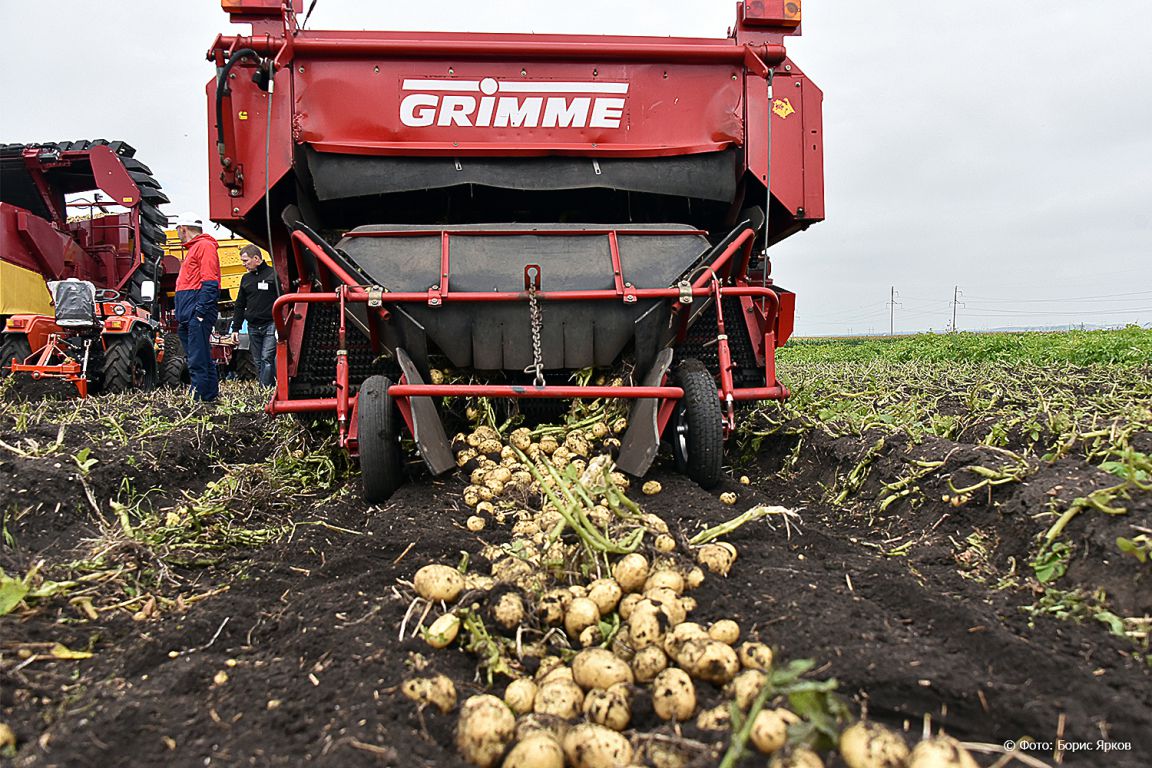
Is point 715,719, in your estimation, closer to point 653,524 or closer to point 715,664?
point 715,664

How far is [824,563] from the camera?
2725mm

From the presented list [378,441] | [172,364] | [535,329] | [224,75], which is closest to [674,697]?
[378,441]

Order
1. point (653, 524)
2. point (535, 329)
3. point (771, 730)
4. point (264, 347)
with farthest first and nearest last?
point (264, 347), point (535, 329), point (653, 524), point (771, 730)

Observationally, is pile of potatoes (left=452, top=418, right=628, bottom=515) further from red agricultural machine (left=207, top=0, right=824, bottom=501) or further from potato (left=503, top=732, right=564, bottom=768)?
potato (left=503, top=732, right=564, bottom=768)

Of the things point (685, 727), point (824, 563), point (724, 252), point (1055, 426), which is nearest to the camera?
point (685, 727)

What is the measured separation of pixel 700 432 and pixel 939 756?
2354 millimetres

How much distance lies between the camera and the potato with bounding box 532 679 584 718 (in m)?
1.80

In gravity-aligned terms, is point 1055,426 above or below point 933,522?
above

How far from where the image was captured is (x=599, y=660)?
6.22 feet

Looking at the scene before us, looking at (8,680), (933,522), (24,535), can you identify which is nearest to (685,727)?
(8,680)

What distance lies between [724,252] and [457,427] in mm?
1865

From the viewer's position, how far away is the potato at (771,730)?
4.98 feet

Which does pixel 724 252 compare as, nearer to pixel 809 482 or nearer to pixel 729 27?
pixel 809 482

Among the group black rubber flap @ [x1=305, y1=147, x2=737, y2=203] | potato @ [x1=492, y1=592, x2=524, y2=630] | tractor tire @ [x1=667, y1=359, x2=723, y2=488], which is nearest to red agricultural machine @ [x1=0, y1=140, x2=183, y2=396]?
black rubber flap @ [x1=305, y1=147, x2=737, y2=203]
